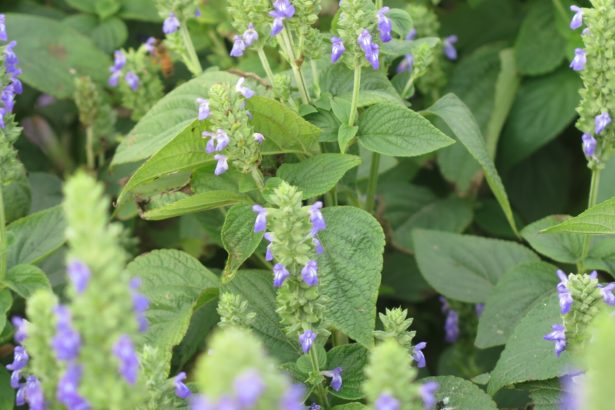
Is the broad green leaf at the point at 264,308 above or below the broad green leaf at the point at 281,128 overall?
below

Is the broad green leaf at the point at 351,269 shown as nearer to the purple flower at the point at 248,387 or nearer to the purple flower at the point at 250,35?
the purple flower at the point at 250,35

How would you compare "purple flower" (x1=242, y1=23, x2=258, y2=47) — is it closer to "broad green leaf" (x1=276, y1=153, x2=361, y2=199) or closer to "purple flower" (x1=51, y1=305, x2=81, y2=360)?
"broad green leaf" (x1=276, y1=153, x2=361, y2=199)

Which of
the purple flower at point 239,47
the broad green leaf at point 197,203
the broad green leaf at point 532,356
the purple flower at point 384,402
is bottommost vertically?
the broad green leaf at point 532,356

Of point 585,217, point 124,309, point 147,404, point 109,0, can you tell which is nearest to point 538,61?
point 585,217

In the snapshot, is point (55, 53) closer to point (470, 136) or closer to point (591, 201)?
point (470, 136)

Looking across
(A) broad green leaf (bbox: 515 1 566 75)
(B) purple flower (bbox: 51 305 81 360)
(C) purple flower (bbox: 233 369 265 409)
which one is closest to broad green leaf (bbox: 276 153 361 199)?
(B) purple flower (bbox: 51 305 81 360)

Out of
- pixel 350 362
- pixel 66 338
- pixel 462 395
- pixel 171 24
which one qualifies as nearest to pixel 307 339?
pixel 350 362

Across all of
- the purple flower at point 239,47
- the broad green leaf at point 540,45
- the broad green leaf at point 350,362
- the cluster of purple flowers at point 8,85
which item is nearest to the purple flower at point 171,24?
the purple flower at point 239,47
